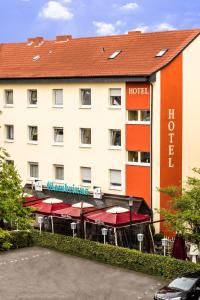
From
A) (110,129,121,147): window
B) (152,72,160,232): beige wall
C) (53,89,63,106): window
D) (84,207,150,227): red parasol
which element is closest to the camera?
(84,207,150,227): red parasol

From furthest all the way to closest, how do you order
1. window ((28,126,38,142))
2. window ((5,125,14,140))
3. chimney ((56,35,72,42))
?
1. chimney ((56,35,72,42))
2. window ((5,125,14,140))
3. window ((28,126,38,142))

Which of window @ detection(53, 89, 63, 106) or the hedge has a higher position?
window @ detection(53, 89, 63, 106)

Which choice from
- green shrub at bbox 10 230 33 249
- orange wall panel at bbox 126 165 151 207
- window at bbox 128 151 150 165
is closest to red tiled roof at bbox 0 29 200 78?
window at bbox 128 151 150 165

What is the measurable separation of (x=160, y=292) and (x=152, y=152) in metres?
16.5

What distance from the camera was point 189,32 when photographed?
1809 inches

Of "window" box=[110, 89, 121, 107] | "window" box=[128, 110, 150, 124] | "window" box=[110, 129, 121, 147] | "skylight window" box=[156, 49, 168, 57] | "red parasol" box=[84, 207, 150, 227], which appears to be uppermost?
"skylight window" box=[156, 49, 168, 57]

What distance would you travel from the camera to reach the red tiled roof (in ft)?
147

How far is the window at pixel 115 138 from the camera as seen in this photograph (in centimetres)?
4550

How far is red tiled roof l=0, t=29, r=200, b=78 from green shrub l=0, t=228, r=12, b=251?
13955 mm

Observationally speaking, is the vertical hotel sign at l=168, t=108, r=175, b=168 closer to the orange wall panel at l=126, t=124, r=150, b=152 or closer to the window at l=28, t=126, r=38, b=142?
the orange wall panel at l=126, t=124, r=150, b=152

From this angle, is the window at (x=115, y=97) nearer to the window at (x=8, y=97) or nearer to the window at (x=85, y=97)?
the window at (x=85, y=97)

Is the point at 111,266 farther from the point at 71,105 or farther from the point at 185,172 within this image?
the point at 71,105

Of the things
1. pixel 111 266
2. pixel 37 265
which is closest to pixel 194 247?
pixel 111 266

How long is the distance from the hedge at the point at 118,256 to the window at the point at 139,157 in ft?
29.5
